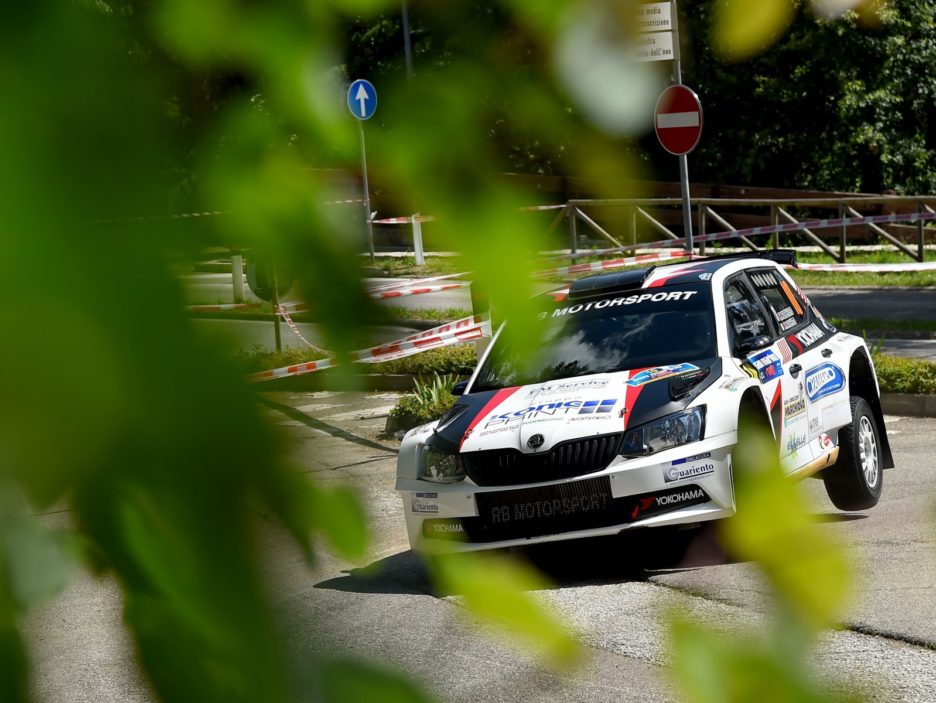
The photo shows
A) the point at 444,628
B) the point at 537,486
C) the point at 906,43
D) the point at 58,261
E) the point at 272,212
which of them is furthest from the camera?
the point at 537,486

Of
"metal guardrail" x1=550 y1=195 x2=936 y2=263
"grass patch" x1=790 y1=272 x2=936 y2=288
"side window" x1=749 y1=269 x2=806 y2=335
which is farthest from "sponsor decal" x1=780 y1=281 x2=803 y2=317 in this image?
"metal guardrail" x1=550 y1=195 x2=936 y2=263

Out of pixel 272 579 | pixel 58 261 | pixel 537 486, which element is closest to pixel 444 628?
pixel 272 579

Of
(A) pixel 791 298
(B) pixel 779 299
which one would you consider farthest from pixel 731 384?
(A) pixel 791 298

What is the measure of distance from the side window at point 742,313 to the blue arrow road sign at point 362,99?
6.05m

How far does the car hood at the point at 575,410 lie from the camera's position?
19.5ft

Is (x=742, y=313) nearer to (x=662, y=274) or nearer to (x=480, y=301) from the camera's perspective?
(x=662, y=274)

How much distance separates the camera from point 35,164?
0.52 m

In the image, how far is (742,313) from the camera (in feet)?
22.7

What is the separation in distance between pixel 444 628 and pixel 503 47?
1.47ft

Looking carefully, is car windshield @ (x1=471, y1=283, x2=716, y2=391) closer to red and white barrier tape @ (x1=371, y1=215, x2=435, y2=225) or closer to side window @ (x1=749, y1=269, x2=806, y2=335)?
side window @ (x1=749, y1=269, x2=806, y2=335)

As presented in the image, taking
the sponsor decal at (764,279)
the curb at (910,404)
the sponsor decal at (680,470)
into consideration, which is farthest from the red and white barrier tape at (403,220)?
the curb at (910,404)

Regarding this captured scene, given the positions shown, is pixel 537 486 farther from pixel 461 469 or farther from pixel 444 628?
pixel 444 628

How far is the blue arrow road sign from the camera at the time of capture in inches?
25.6

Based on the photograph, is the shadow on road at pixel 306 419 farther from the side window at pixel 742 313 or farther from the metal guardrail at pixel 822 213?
the metal guardrail at pixel 822 213
